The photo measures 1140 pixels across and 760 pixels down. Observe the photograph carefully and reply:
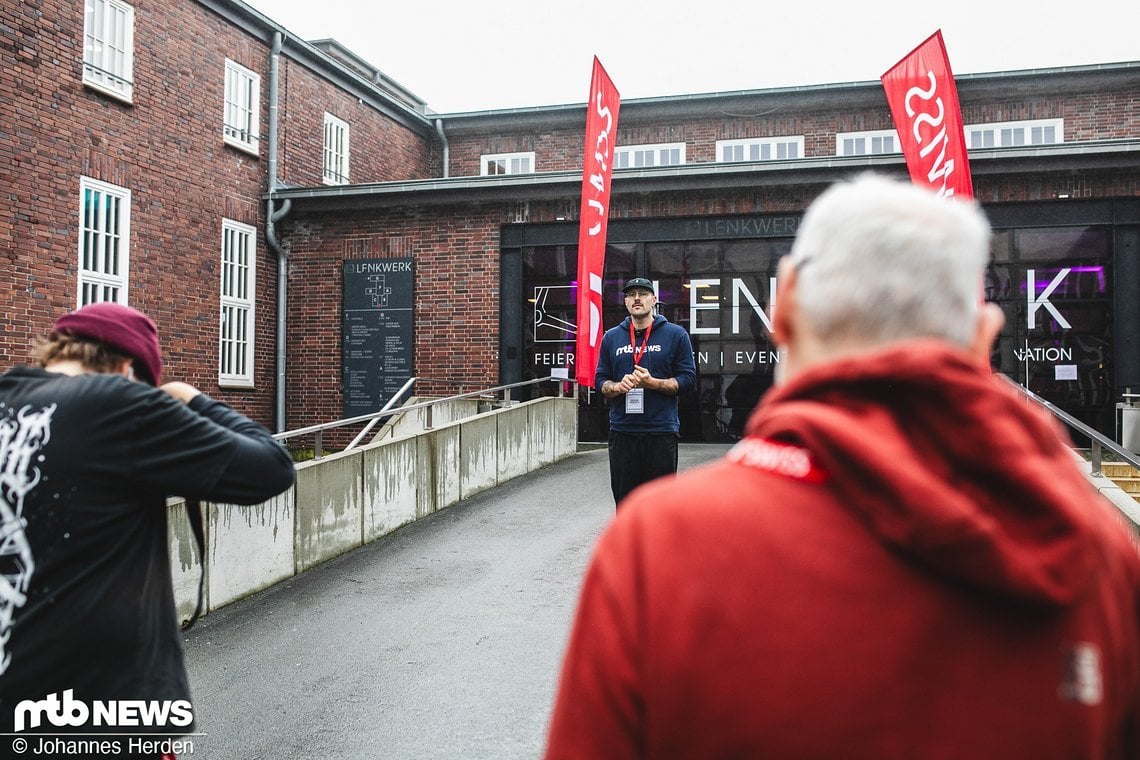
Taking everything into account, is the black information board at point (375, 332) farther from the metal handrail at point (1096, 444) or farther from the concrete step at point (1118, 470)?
the concrete step at point (1118, 470)

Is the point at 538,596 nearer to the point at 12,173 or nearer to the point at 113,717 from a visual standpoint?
the point at 113,717

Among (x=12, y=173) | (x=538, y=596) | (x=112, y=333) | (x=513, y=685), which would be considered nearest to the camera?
(x=112, y=333)

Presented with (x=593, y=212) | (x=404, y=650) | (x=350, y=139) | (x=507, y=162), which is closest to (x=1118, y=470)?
(x=593, y=212)

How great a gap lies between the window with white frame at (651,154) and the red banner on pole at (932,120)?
37.4ft

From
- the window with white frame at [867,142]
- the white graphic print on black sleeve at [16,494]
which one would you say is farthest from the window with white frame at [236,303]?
the white graphic print on black sleeve at [16,494]

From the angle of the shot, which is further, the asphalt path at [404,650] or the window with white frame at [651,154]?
the window with white frame at [651,154]

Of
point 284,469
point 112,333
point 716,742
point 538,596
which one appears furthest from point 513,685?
point 716,742

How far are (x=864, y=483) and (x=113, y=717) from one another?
1.94m

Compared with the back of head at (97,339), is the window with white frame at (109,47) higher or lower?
higher

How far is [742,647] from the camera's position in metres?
1.06

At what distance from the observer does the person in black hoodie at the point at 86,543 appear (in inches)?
86.2

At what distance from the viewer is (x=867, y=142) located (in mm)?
21391

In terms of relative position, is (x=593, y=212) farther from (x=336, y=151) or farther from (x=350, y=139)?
(x=350, y=139)

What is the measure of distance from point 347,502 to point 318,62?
43.1 feet
